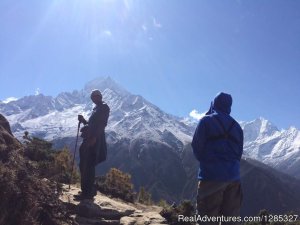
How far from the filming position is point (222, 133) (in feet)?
26.1

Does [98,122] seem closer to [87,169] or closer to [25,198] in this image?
[87,169]

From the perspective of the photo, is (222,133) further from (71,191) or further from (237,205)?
(71,191)

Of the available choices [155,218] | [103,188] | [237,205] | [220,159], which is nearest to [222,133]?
[220,159]

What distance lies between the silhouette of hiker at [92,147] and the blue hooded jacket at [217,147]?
4924 mm

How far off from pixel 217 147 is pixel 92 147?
17.8 ft

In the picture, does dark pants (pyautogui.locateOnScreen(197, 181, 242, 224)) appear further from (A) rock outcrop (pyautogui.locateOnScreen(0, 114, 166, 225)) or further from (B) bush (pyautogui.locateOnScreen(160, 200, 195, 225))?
(B) bush (pyautogui.locateOnScreen(160, 200, 195, 225))

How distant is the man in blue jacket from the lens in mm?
7723

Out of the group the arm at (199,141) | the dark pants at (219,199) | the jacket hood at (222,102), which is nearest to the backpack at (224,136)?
the arm at (199,141)

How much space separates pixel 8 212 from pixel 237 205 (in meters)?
3.88

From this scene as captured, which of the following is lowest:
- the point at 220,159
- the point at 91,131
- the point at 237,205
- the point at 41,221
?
the point at 41,221

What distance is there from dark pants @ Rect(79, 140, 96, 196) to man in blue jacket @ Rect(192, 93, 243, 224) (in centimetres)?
Result: 496

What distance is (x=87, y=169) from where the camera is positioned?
12273 mm

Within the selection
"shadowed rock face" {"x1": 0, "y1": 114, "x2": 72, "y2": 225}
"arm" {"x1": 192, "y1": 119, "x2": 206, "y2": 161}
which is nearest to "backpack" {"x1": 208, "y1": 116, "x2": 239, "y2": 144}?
"arm" {"x1": 192, "y1": 119, "x2": 206, "y2": 161}

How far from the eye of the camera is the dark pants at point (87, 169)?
39.9ft
